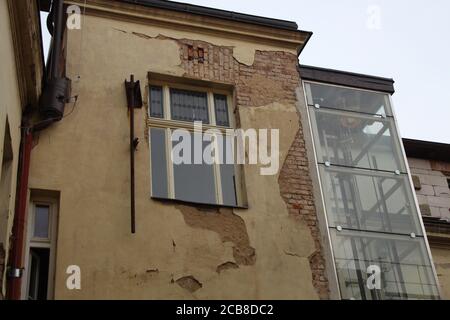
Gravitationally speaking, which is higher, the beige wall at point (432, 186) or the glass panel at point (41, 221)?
the beige wall at point (432, 186)

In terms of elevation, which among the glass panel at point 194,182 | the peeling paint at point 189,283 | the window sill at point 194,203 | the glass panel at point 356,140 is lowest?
the peeling paint at point 189,283

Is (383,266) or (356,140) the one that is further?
(356,140)

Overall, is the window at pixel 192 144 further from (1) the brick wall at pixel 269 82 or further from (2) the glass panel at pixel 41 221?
(2) the glass panel at pixel 41 221

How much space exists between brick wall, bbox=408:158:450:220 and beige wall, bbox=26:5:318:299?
13.8ft

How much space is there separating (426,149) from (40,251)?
7827mm

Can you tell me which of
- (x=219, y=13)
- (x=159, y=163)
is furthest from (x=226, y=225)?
(x=219, y=13)

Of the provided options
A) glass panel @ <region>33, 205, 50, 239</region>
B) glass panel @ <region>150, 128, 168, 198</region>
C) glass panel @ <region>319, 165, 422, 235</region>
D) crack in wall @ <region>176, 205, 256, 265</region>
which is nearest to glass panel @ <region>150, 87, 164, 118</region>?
glass panel @ <region>150, 128, 168, 198</region>

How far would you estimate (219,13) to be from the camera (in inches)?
398

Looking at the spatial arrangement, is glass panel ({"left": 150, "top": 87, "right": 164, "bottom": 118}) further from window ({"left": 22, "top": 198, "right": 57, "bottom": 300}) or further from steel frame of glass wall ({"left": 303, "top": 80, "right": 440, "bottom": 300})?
steel frame of glass wall ({"left": 303, "top": 80, "right": 440, "bottom": 300})

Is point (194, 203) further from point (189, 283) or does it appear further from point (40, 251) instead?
point (40, 251)

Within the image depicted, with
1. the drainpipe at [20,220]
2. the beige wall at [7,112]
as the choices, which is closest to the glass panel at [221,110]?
the drainpipe at [20,220]

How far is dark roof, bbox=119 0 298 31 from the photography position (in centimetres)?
975

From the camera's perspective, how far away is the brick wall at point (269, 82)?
347 inches

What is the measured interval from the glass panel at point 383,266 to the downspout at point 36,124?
3.84 m
